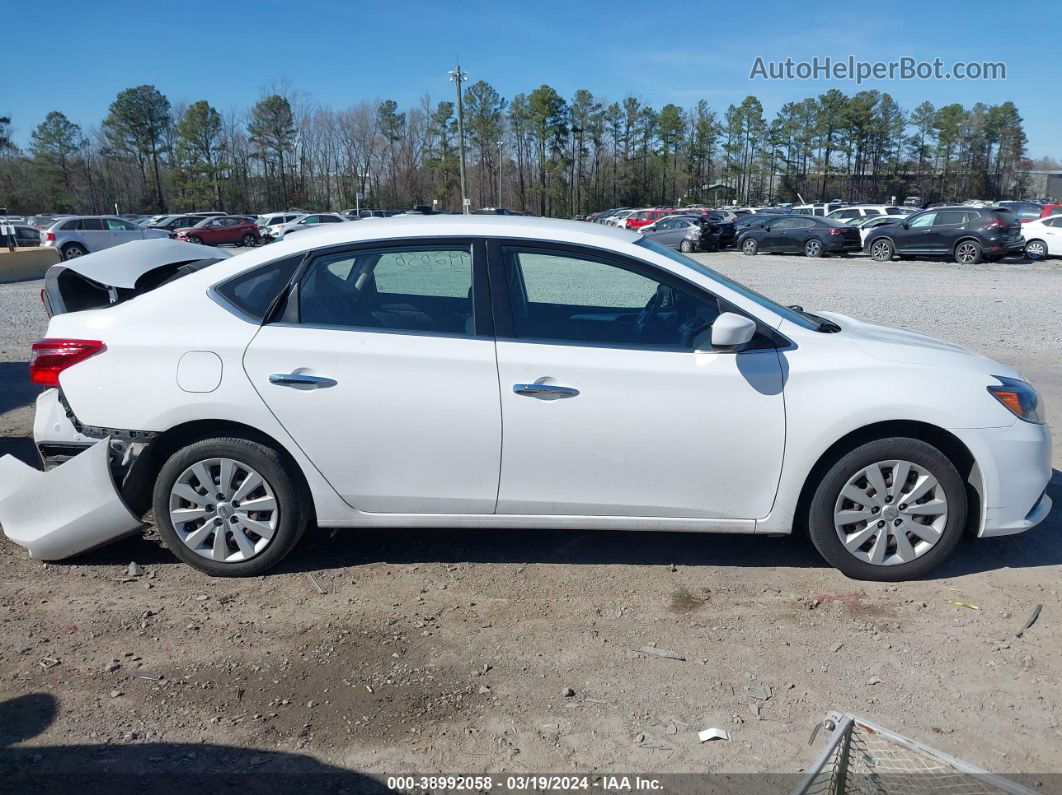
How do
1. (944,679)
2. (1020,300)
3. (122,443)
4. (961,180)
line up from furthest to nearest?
1. (961,180)
2. (1020,300)
3. (122,443)
4. (944,679)

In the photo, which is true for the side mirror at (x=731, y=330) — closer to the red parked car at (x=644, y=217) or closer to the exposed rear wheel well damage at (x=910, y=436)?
the exposed rear wheel well damage at (x=910, y=436)

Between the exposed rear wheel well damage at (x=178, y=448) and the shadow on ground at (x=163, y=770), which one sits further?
the exposed rear wheel well damage at (x=178, y=448)

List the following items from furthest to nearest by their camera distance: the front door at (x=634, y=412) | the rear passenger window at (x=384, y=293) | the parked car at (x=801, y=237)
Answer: the parked car at (x=801, y=237)
the rear passenger window at (x=384, y=293)
the front door at (x=634, y=412)

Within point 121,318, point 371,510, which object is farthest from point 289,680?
point 121,318

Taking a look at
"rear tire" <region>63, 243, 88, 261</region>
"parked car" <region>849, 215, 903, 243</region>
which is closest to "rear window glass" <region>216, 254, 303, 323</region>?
"parked car" <region>849, 215, 903, 243</region>

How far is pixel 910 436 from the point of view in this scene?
3.90 m

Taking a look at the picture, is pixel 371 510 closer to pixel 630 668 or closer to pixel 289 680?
pixel 289 680

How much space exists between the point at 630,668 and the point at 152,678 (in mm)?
1927

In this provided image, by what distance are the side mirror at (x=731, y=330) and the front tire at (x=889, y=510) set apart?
2.57 ft

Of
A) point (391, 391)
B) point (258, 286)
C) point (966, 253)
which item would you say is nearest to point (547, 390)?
point (391, 391)

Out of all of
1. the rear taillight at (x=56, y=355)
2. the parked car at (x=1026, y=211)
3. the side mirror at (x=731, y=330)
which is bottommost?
the rear taillight at (x=56, y=355)

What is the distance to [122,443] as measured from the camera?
13.2 feet

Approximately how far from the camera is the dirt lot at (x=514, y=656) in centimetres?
282

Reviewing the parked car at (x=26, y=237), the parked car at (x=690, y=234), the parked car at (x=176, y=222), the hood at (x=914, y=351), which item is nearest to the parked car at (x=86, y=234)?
the parked car at (x=26, y=237)
